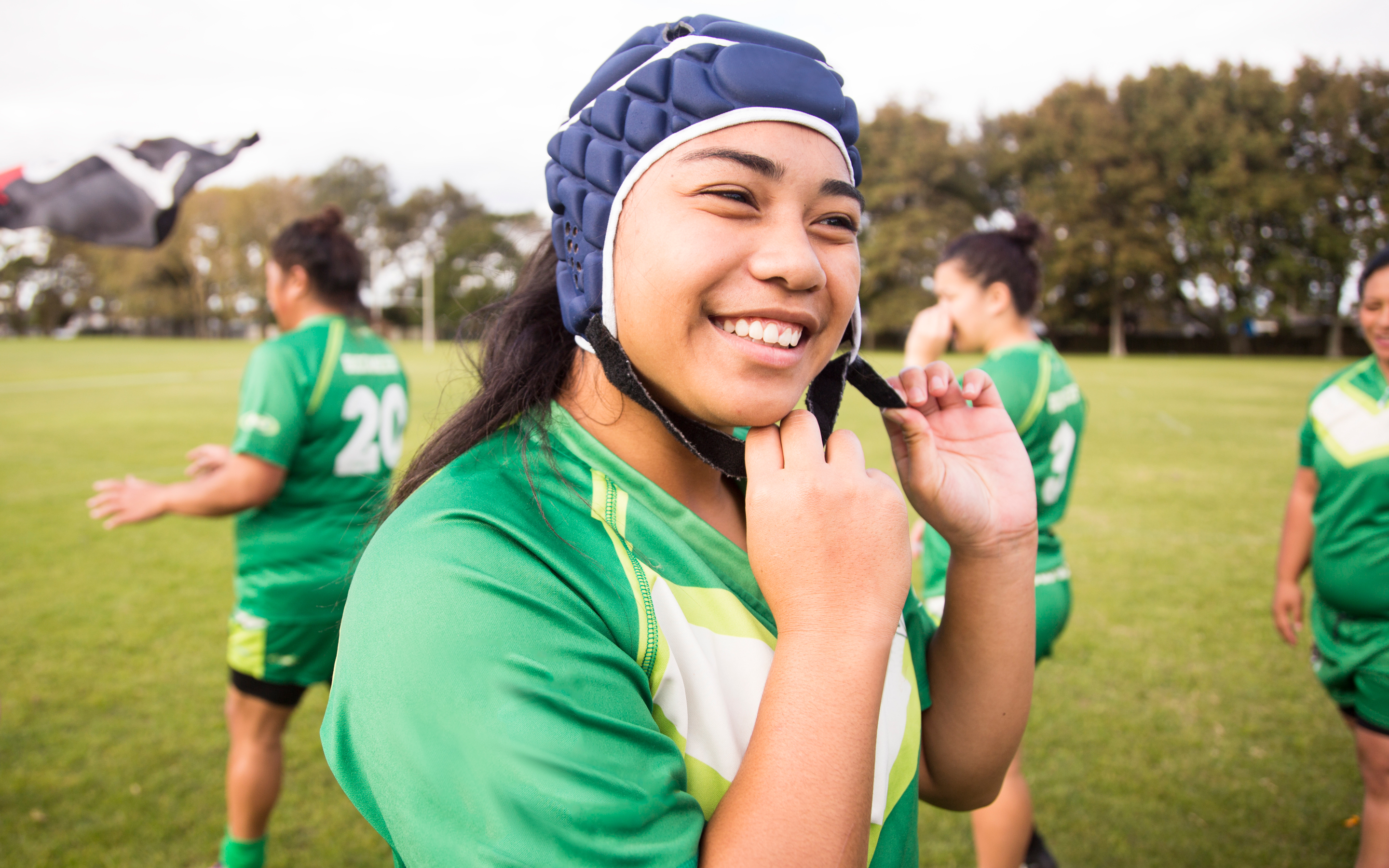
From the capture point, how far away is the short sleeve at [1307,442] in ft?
11.8

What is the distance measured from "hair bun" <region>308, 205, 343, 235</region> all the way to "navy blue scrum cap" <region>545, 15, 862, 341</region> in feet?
10.4

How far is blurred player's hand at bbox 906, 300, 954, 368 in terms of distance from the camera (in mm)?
4371

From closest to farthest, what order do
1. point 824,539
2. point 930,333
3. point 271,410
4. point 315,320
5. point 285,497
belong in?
point 824,539, point 271,410, point 285,497, point 315,320, point 930,333

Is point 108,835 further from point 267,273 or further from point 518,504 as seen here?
point 518,504

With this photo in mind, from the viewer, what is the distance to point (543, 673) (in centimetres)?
96

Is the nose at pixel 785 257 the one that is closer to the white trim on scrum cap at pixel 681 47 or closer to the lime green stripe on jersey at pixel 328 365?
the white trim on scrum cap at pixel 681 47

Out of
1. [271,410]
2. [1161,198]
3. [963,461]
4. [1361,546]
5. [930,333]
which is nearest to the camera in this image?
[963,461]

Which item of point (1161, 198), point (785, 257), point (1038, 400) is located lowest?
point (1038, 400)

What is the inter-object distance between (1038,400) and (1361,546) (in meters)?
1.32

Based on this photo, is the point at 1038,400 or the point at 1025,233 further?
the point at 1025,233

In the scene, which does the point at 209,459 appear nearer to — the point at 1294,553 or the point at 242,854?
the point at 242,854

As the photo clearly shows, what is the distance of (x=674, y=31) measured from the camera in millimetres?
1328

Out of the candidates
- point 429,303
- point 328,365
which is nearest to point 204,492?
point 328,365

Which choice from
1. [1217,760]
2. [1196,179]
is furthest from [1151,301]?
[1217,760]
